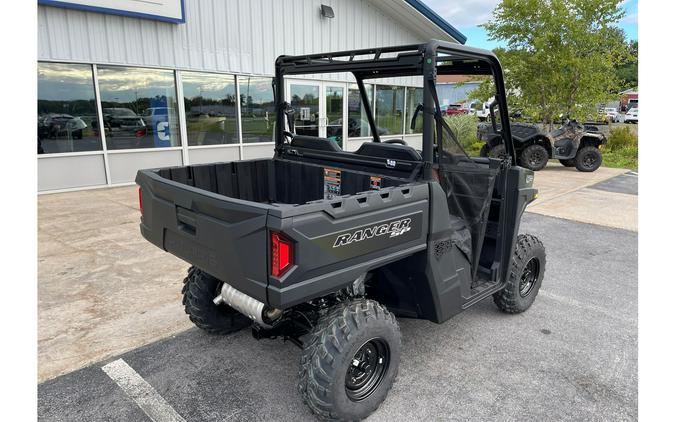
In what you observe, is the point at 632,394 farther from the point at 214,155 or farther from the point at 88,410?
the point at 214,155

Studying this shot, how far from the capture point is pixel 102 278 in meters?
4.56

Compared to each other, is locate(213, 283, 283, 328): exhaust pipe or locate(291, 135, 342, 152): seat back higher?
locate(291, 135, 342, 152): seat back

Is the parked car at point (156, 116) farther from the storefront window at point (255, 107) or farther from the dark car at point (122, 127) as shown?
the storefront window at point (255, 107)

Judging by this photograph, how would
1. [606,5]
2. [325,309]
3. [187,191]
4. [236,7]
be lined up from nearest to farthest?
[187,191], [325,309], [236,7], [606,5]

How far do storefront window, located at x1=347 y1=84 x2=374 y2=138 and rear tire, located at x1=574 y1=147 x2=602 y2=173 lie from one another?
6.11 meters

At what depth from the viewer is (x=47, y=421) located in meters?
2.53

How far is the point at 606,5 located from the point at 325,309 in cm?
1411

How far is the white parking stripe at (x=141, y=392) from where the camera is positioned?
2596mm

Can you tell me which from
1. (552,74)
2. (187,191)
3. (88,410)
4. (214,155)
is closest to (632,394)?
(187,191)

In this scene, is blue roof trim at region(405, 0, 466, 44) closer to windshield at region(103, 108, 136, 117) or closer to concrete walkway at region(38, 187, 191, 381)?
windshield at region(103, 108, 136, 117)

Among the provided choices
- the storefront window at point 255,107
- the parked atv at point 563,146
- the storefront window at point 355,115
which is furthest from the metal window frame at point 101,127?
the parked atv at point 563,146

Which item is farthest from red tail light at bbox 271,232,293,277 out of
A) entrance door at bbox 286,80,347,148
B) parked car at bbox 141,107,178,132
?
entrance door at bbox 286,80,347,148

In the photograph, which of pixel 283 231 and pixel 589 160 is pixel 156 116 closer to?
pixel 283 231

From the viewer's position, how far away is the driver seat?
2949mm
